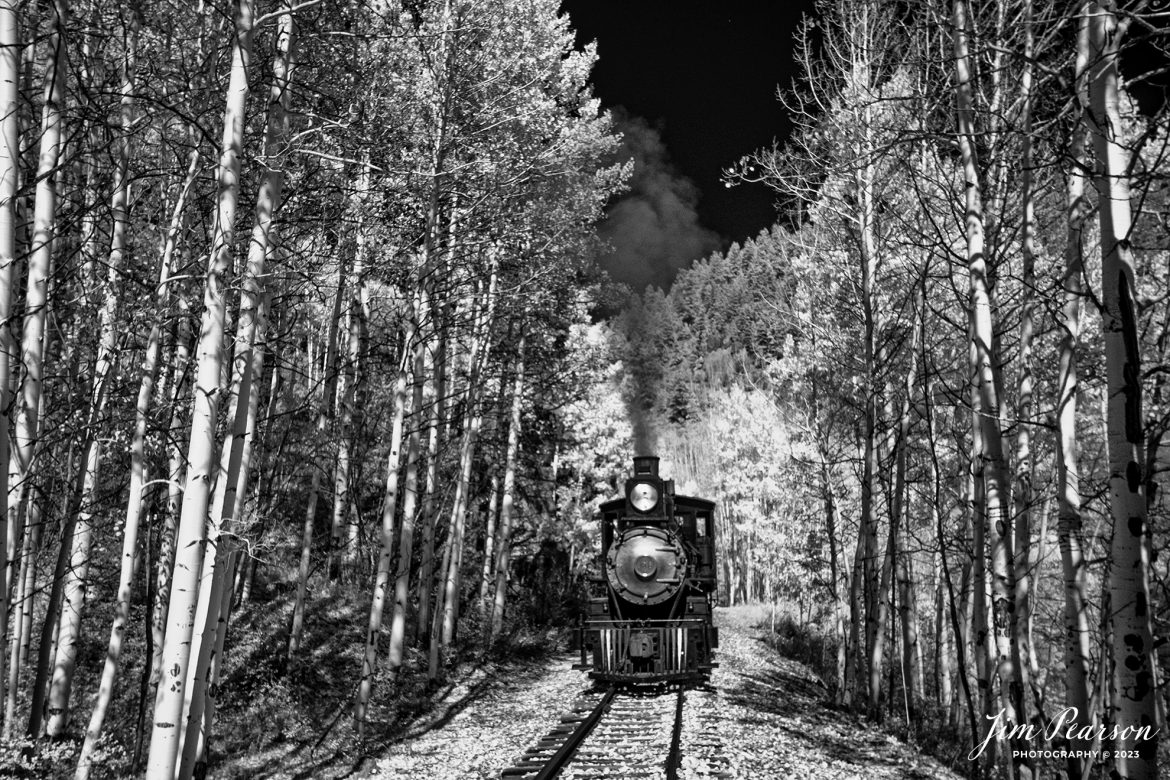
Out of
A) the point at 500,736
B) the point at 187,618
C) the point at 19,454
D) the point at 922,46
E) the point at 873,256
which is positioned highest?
the point at 922,46

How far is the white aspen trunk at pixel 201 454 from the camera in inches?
167

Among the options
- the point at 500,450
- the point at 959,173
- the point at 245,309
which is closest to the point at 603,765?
the point at 245,309

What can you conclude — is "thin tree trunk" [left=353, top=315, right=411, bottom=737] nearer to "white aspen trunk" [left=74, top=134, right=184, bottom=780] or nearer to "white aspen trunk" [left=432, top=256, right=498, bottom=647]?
"white aspen trunk" [left=74, top=134, right=184, bottom=780]

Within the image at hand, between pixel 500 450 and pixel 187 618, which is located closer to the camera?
pixel 187 618

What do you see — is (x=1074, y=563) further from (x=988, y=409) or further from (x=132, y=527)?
(x=132, y=527)

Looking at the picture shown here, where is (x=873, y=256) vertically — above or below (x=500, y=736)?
above

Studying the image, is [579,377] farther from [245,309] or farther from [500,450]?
[245,309]

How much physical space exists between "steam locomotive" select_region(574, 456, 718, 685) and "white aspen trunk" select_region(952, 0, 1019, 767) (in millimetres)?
6176

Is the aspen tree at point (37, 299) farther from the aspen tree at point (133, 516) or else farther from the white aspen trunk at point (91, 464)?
the aspen tree at point (133, 516)

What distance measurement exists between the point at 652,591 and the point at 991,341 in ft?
25.0

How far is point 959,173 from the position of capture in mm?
8719

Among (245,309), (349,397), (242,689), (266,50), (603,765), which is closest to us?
(245,309)

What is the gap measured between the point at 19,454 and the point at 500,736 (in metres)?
6.09

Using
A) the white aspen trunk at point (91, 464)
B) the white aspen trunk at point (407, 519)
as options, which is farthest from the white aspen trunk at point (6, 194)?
the white aspen trunk at point (407, 519)
